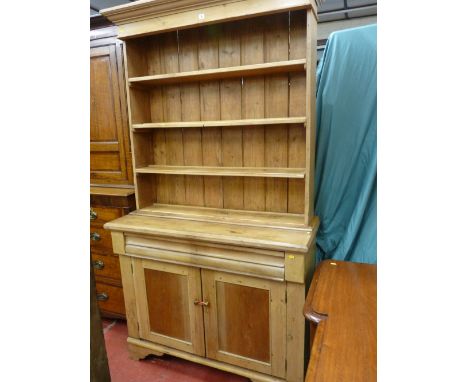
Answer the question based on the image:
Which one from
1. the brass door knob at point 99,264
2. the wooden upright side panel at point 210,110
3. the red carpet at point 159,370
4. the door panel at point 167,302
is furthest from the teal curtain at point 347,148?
the brass door knob at point 99,264

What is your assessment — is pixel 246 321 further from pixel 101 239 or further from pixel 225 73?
pixel 225 73

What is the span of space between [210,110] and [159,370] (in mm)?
1687

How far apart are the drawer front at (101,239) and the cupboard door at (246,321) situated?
90cm

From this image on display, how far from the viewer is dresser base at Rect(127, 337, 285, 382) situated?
168 cm

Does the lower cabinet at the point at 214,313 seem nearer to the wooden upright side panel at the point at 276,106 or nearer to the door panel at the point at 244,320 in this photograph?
the door panel at the point at 244,320

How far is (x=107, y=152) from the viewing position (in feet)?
7.45

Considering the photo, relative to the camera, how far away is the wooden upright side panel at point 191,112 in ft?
6.24

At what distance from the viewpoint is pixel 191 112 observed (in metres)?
2.00

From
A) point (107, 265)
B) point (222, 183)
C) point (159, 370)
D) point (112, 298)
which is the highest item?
point (222, 183)

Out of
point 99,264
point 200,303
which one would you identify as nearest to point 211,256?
point 200,303
